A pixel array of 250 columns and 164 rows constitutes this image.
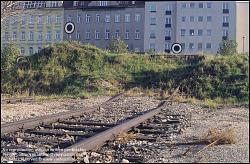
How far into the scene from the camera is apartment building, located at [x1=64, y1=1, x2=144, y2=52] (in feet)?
252

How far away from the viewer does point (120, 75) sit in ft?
78.5

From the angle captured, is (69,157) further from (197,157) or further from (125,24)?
(125,24)

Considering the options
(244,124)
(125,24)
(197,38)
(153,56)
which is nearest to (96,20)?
(125,24)

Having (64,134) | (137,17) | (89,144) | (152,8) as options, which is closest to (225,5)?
(152,8)

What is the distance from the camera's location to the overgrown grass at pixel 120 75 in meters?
19.5

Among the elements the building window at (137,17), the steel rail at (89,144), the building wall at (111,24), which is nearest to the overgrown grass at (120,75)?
the steel rail at (89,144)

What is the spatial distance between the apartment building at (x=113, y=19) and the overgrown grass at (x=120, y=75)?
48.8m

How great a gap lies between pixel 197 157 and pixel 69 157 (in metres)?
1.56

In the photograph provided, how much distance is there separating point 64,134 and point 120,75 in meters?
17.1

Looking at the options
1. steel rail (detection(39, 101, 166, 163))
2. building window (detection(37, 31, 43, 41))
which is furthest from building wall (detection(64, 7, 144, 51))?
steel rail (detection(39, 101, 166, 163))

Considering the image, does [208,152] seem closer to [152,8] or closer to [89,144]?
[89,144]

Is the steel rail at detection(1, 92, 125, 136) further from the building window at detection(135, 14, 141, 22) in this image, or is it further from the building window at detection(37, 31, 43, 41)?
Answer: the building window at detection(135, 14, 141, 22)

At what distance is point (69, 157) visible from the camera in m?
4.60

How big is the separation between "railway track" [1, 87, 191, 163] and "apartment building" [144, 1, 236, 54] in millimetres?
64472
